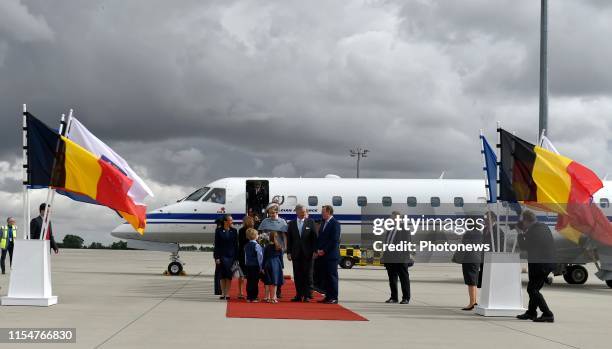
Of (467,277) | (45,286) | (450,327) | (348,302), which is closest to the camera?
(450,327)

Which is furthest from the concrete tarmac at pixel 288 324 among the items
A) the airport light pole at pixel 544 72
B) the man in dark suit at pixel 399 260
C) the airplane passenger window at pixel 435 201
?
the airplane passenger window at pixel 435 201

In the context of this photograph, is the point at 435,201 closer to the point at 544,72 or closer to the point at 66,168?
the point at 544,72

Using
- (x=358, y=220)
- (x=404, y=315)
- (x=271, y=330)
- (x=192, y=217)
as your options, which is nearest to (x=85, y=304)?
(x=271, y=330)

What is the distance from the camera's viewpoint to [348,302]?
16.0 metres

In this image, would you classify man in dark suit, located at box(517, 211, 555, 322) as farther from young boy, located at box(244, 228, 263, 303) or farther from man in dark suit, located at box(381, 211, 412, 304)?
young boy, located at box(244, 228, 263, 303)

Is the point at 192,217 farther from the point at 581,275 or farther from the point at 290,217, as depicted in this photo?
the point at 581,275

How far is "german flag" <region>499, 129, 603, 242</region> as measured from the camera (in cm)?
1422

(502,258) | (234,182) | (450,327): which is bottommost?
(450,327)

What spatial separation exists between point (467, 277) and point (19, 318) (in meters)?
8.13

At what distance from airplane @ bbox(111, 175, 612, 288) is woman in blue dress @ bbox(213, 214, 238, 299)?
8379mm

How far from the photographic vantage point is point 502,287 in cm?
1370

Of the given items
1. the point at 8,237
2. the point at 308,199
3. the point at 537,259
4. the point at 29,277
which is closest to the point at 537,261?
the point at 537,259

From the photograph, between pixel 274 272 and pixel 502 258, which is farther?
pixel 274 272

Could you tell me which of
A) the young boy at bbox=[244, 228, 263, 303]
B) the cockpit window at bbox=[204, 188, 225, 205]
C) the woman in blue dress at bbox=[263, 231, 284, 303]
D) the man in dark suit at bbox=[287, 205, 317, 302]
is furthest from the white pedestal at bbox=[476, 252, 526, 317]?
the cockpit window at bbox=[204, 188, 225, 205]
